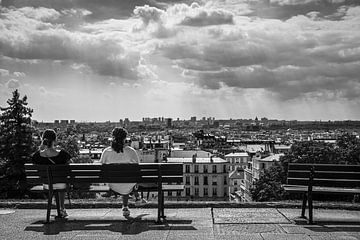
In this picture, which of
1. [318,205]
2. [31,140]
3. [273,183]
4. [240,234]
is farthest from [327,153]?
[240,234]

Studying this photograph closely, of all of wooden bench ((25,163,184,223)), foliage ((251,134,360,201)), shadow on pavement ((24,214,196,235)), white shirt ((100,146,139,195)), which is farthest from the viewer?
foliage ((251,134,360,201))

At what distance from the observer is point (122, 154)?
10.1 m

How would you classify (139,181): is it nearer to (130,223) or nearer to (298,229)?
(130,223)

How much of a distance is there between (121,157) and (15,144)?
18351mm

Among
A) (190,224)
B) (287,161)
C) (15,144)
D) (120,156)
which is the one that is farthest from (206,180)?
(190,224)

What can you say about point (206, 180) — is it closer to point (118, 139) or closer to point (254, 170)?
point (254, 170)

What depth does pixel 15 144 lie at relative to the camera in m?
26.8

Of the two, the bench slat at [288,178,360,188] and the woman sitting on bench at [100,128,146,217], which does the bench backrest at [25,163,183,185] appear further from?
the bench slat at [288,178,360,188]

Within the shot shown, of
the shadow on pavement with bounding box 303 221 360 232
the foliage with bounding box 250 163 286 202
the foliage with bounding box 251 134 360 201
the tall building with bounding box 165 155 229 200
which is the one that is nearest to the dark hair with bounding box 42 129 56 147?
the shadow on pavement with bounding box 303 221 360 232

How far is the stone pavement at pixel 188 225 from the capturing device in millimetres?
8180

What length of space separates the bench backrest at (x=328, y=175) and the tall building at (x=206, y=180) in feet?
260

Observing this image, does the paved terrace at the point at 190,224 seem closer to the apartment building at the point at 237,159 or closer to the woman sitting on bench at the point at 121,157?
the woman sitting on bench at the point at 121,157

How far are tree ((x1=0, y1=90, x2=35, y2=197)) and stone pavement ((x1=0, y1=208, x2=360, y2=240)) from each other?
48.1 ft

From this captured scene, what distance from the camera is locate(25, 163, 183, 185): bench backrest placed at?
370 inches
